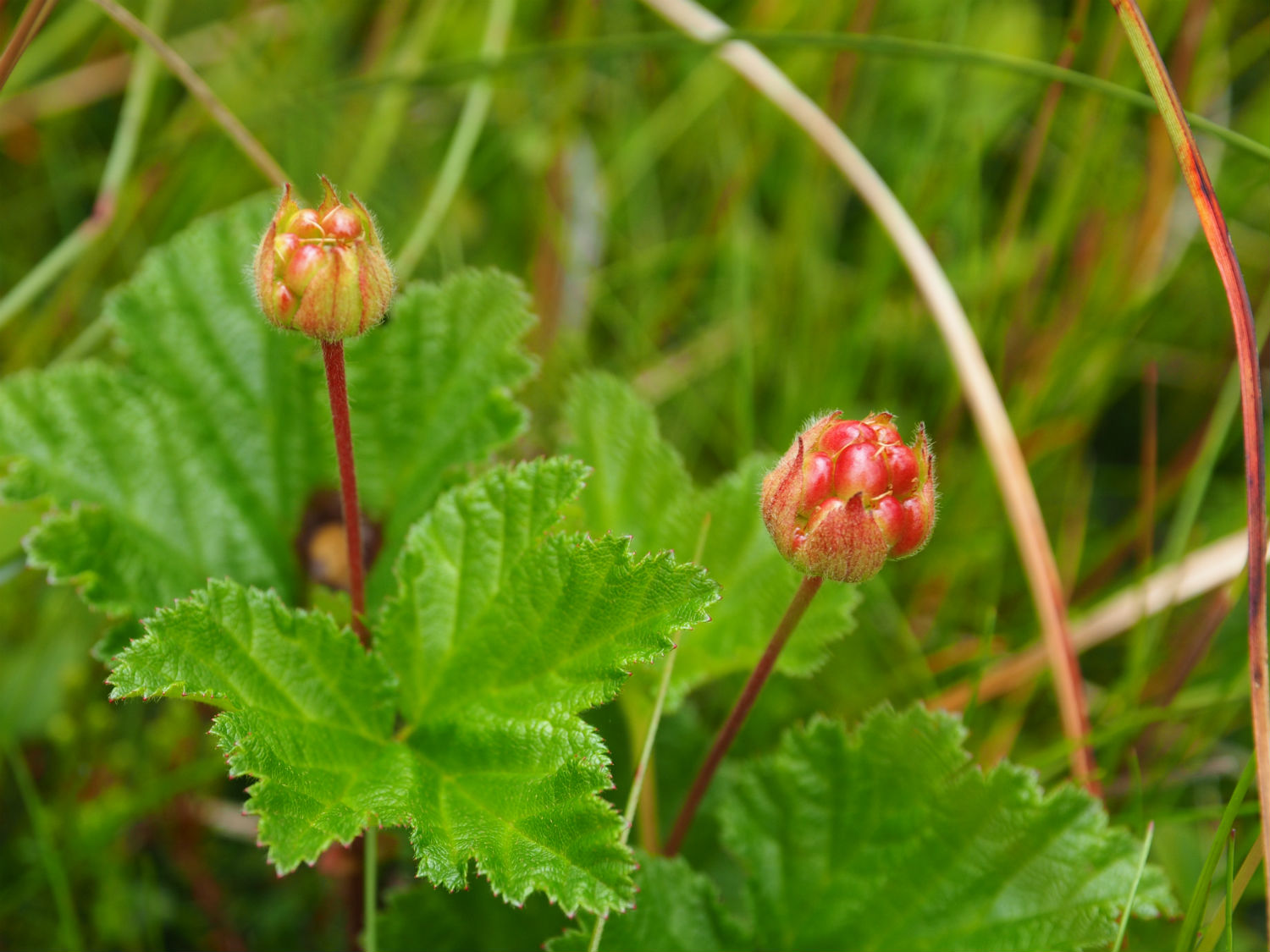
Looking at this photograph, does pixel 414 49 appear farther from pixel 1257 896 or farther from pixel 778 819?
pixel 1257 896

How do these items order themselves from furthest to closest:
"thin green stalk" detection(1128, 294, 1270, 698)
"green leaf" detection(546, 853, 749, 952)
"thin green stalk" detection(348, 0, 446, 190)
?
1. "thin green stalk" detection(348, 0, 446, 190)
2. "thin green stalk" detection(1128, 294, 1270, 698)
3. "green leaf" detection(546, 853, 749, 952)

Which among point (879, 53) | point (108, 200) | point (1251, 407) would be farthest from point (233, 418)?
point (1251, 407)

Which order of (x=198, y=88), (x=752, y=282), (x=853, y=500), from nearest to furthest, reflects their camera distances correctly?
(x=853, y=500) → (x=198, y=88) → (x=752, y=282)

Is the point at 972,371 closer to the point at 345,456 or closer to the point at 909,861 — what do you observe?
the point at 909,861

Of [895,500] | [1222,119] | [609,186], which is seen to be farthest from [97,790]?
[1222,119]

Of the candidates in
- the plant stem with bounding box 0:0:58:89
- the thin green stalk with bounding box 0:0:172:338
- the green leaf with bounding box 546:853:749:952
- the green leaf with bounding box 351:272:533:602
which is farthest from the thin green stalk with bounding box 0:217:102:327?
the green leaf with bounding box 546:853:749:952

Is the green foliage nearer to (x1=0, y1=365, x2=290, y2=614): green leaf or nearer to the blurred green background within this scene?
the blurred green background
